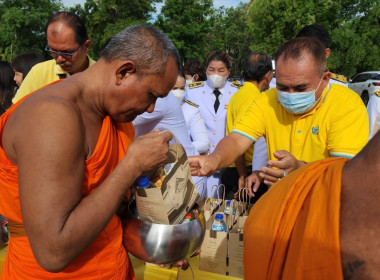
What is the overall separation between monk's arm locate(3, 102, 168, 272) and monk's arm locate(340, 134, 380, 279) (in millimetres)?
745

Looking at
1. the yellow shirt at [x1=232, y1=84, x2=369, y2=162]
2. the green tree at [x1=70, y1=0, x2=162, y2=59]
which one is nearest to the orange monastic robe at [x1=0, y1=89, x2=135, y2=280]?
the yellow shirt at [x1=232, y1=84, x2=369, y2=162]

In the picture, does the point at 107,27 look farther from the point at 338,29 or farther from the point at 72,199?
the point at 72,199

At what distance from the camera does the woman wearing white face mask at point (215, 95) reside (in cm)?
444

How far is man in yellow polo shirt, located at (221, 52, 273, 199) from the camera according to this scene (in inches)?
133

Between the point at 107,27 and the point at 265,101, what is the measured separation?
87.6 feet

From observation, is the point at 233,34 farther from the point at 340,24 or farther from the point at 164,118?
the point at 164,118

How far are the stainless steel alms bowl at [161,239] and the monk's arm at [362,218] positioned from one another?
69cm

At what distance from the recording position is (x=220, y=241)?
2219mm

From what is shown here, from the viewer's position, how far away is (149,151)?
1271 millimetres

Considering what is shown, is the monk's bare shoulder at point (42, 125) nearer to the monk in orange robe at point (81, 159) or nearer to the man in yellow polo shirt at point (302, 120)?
the monk in orange robe at point (81, 159)

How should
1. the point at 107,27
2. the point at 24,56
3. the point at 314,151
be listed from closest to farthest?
the point at 314,151, the point at 24,56, the point at 107,27

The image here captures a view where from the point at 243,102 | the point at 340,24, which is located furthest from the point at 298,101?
the point at 340,24

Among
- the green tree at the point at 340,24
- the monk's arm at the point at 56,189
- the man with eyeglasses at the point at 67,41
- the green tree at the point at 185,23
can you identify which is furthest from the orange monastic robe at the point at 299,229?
the green tree at the point at 185,23

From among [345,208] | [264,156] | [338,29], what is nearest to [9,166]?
[345,208]
